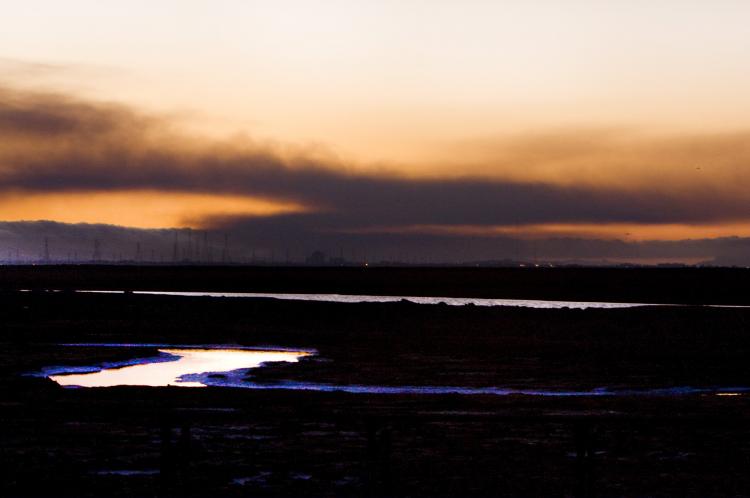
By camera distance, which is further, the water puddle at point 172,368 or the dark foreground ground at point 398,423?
the water puddle at point 172,368

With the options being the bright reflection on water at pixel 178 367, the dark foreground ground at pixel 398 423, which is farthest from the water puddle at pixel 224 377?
the dark foreground ground at pixel 398 423

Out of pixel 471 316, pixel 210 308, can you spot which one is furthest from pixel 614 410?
pixel 210 308

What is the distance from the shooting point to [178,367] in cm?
3762

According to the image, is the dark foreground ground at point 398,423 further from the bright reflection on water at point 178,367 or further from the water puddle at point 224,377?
the bright reflection on water at point 178,367

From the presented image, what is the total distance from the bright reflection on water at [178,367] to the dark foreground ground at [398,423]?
1685 millimetres

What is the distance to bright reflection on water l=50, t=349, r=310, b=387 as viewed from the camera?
105ft

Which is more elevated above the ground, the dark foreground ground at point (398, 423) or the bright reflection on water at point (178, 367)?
the dark foreground ground at point (398, 423)

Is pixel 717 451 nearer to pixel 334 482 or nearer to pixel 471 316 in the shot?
pixel 334 482

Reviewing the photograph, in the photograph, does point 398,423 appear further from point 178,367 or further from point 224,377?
point 178,367

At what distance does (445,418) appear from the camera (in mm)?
10031

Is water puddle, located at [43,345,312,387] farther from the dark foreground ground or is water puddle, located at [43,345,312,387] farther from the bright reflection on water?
the dark foreground ground

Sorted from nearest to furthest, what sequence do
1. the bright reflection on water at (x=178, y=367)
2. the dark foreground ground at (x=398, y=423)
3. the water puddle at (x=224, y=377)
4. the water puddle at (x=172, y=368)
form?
the dark foreground ground at (x=398, y=423) < the water puddle at (x=224, y=377) < the bright reflection on water at (x=178, y=367) < the water puddle at (x=172, y=368)

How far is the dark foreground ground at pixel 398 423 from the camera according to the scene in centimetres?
1131

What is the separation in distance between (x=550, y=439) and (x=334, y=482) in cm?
622
